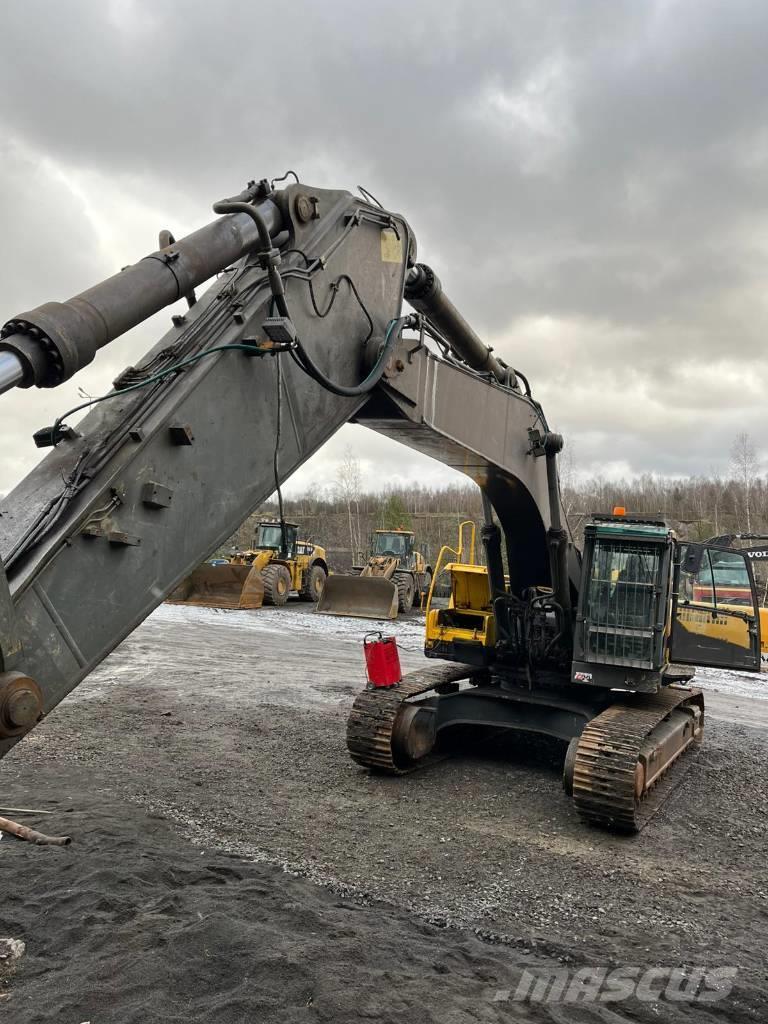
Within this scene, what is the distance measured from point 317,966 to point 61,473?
264 centimetres

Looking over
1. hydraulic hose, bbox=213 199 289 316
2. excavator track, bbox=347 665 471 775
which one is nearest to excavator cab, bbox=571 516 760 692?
excavator track, bbox=347 665 471 775

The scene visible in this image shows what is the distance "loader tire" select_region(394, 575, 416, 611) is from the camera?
78.2ft

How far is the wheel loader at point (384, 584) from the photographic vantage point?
21453 mm

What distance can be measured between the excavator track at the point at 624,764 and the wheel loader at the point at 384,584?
13915 mm

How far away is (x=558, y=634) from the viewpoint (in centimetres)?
731

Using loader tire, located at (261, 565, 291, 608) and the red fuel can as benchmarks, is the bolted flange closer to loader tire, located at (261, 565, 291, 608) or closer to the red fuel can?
the red fuel can

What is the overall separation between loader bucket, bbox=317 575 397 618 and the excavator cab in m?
13.9

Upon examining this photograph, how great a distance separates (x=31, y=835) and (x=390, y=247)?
4530 millimetres

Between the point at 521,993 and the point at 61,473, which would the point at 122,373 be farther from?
the point at 521,993

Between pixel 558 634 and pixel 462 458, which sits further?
pixel 558 634

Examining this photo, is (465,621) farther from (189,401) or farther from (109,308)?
(109,308)

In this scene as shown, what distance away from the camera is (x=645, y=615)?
680 centimetres

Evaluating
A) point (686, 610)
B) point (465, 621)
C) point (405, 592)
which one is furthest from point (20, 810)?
point (405, 592)

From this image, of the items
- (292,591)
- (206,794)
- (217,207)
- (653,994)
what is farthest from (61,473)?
(292,591)
